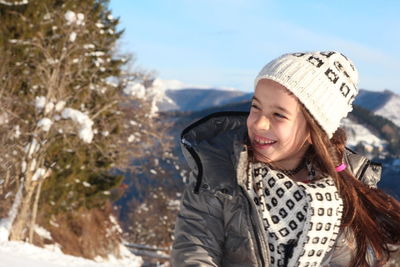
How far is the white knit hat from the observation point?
2113 millimetres

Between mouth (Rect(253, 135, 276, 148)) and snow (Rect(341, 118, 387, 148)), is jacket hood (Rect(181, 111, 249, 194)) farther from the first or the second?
snow (Rect(341, 118, 387, 148))

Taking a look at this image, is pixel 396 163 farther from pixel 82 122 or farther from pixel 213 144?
pixel 213 144

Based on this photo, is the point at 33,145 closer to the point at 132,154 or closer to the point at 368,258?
the point at 132,154

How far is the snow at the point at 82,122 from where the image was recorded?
59.3ft

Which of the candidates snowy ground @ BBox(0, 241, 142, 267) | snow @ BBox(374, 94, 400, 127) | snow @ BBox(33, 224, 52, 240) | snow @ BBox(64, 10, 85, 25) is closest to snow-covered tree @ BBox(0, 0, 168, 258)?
snow @ BBox(64, 10, 85, 25)

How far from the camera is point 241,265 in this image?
198cm

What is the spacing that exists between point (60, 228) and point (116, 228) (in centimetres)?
483

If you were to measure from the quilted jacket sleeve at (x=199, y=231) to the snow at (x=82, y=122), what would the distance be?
651 inches

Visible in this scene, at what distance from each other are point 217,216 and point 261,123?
411mm

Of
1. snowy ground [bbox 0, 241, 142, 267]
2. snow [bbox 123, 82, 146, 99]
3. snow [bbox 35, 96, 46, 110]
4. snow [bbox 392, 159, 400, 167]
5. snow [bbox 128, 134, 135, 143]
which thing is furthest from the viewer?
snow [bbox 392, 159, 400, 167]

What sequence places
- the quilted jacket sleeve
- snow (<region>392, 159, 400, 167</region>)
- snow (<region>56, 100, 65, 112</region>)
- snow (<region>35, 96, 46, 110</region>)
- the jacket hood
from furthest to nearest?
snow (<region>392, 159, 400, 167</region>), snow (<region>35, 96, 46, 110</region>), snow (<region>56, 100, 65, 112</region>), the jacket hood, the quilted jacket sleeve

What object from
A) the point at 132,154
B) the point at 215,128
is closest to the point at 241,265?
the point at 215,128

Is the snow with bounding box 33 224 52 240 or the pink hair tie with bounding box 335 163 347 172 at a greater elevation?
the pink hair tie with bounding box 335 163 347 172

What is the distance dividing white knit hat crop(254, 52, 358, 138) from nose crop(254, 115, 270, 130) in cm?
16
